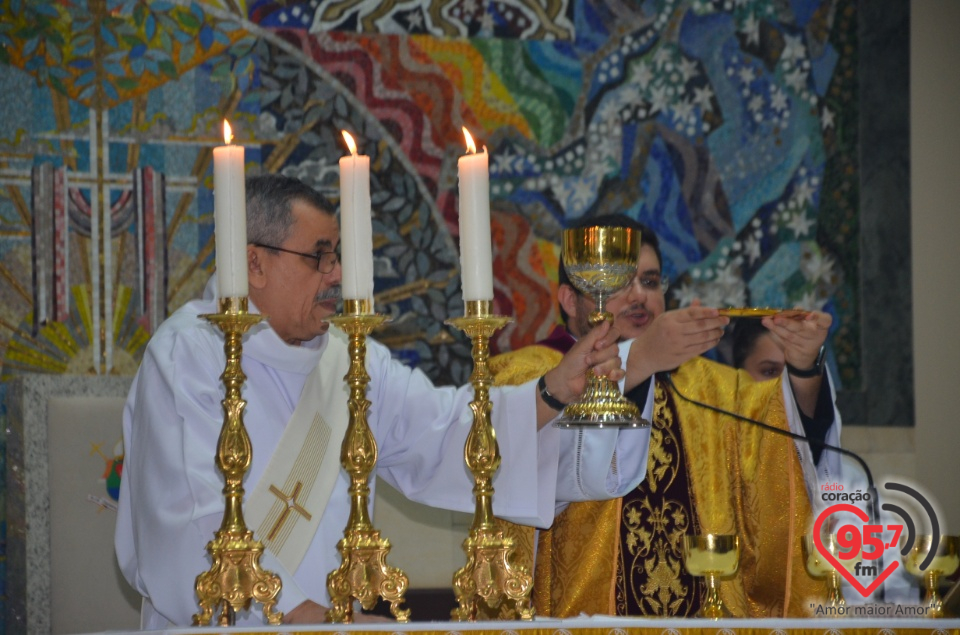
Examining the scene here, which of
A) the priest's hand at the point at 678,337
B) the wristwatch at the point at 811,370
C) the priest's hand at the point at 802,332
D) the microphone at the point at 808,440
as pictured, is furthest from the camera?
the wristwatch at the point at 811,370

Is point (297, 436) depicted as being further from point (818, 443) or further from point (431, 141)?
point (431, 141)

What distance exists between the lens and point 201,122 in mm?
4930

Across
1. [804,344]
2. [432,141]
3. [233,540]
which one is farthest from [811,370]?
[432,141]

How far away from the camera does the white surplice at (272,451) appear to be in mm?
2732

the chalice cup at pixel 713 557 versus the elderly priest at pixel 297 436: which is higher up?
the elderly priest at pixel 297 436

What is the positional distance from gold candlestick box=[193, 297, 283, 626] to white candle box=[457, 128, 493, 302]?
1.29ft

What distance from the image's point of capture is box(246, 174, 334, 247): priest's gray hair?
3344mm

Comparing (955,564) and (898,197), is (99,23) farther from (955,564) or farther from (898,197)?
(955,564)

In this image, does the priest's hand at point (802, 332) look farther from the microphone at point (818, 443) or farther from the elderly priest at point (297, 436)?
the elderly priest at point (297, 436)

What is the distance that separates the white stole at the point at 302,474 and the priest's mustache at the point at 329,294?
224 mm

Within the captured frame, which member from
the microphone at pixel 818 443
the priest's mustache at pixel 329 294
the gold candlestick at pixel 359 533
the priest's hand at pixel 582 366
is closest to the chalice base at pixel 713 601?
the microphone at pixel 818 443

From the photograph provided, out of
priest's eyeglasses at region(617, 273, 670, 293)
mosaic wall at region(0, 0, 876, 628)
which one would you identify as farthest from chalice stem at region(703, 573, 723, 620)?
mosaic wall at region(0, 0, 876, 628)

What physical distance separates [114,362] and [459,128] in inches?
66.4

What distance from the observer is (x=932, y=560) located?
2459 millimetres
